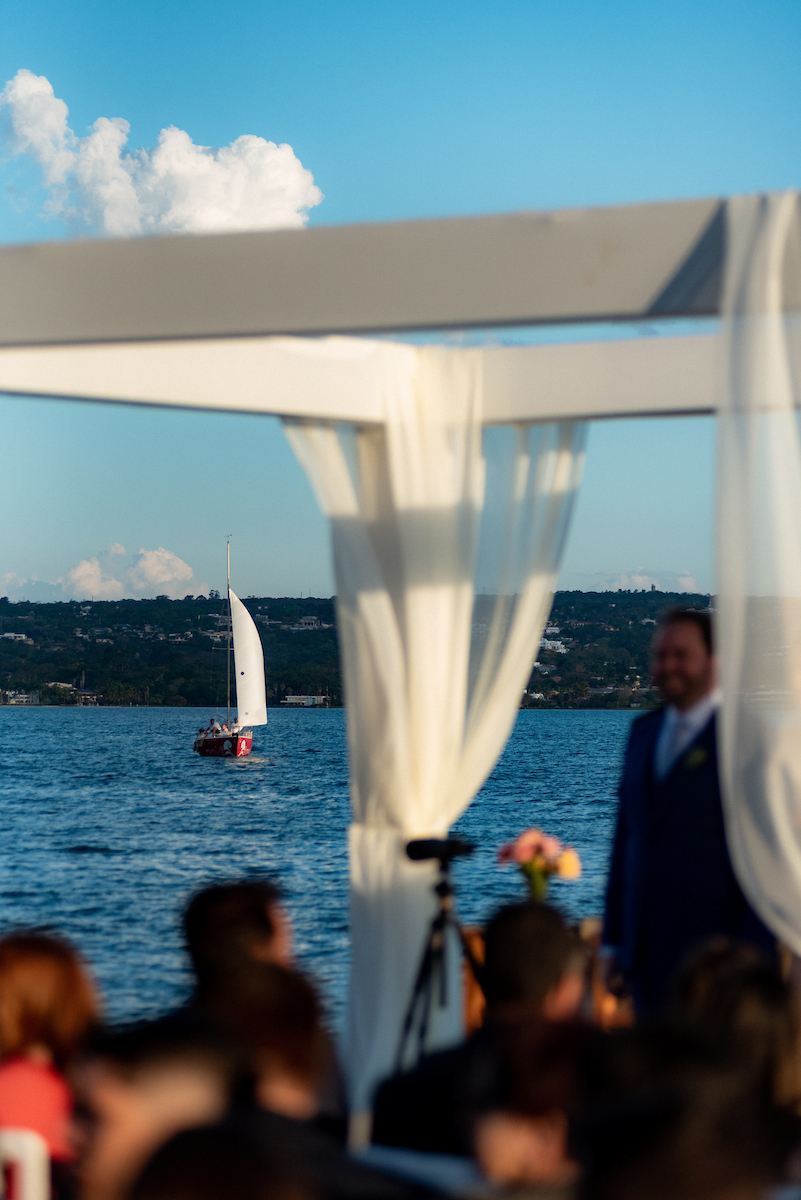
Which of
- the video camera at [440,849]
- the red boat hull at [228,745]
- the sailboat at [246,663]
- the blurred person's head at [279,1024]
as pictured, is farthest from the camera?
the red boat hull at [228,745]

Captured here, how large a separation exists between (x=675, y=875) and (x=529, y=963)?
3.38 feet

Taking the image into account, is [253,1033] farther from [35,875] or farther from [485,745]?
[35,875]

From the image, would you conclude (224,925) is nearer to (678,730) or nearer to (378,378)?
(678,730)

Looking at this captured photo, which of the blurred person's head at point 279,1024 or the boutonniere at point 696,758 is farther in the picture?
the boutonniere at point 696,758

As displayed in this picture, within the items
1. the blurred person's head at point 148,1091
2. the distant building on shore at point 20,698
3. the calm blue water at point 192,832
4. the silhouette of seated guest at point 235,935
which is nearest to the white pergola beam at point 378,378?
the silhouette of seated guest at point 235,935

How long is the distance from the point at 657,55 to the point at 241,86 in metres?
3.86

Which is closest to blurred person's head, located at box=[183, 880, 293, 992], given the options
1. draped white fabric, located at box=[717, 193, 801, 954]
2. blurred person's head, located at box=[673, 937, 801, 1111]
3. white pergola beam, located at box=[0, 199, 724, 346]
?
blurred person's head, located at box=[673, 937, 801, 1111]

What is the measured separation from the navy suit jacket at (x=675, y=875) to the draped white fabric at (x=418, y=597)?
2.64 ft

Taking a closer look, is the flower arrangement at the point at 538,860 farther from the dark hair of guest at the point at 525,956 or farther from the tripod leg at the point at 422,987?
the dark hair of guest at the point at 525,956

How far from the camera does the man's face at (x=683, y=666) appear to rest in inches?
98.8

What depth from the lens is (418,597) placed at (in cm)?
341

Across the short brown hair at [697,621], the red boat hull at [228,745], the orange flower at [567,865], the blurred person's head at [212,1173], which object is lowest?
the red boat hull at [228,745]

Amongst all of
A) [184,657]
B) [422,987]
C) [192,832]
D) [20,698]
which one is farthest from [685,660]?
[20,698]

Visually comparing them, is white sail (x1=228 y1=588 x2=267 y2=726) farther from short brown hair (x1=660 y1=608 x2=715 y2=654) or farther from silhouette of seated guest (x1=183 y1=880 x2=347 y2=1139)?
silhouette of seated guest (x1=183 y1=880 x2=347 y2=1139)
